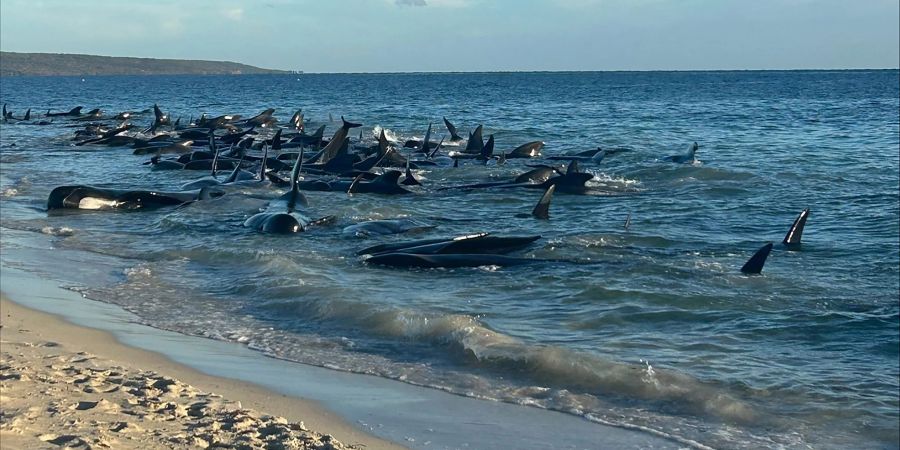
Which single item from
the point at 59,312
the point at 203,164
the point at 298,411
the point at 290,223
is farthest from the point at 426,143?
the point at 298,411

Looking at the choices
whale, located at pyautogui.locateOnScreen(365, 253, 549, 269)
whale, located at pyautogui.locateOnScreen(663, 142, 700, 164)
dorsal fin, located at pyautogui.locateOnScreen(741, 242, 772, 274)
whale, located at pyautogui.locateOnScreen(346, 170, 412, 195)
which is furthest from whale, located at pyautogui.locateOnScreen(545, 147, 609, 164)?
dorsal fin, located at pyautogui.locateOnScreen(741, 242, 772, 274)

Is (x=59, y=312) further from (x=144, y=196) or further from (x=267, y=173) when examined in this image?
(x=267, y=173)

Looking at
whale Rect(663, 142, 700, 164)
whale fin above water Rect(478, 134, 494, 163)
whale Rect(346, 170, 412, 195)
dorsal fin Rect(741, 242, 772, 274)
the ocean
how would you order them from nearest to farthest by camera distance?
the ocean, dorsal fin Rect(741, 242, 772, 274), whale Rect(346, 170, 412, 195), whale Rect(663, 142, 700, 164), whale fin above water Rect(478, 134, 494, 163)

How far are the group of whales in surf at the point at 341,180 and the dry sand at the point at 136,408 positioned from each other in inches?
172

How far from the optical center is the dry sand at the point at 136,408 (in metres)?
5.38

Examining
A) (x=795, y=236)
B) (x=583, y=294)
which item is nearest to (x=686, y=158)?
(x=795, y=236)

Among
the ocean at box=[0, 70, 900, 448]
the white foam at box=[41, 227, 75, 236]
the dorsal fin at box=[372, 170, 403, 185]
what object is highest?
the dorsal fin at box=[372, 170, 403, 185]

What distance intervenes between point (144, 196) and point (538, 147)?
12.2 m

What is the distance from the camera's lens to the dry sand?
538cm

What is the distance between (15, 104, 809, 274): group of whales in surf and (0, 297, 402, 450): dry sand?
14.4ft

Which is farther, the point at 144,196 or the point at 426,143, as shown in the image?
the point at 426,143

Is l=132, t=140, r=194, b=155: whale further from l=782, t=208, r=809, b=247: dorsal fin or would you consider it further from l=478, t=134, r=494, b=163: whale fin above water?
l=782, t=208, r=809, b=247: dorsal fin

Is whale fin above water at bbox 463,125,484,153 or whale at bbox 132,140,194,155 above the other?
whale fin above water at bbox 463,125,484,153

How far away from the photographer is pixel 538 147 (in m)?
26.2
